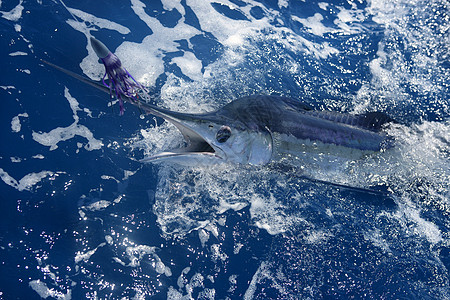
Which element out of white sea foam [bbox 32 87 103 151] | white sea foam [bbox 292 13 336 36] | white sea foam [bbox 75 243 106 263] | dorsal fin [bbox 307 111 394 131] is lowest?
white sea foam [bbox 75 243 106 263]

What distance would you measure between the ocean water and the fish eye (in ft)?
1.59

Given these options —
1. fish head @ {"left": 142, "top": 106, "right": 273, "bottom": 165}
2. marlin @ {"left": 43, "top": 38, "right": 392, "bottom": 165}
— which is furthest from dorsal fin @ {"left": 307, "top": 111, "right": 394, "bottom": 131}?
fish head @ {"left": 142, "top": 106, "right": 273, "bottom": 165}

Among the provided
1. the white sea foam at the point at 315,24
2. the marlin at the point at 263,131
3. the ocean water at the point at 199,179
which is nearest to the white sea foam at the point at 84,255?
the ocean water at the point at 199,179

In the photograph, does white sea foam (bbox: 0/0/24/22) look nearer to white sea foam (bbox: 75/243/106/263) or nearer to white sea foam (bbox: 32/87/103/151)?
white sea foam (bbox: 32/87/103/151)

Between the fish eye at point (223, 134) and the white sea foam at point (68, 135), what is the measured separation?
1566 millimetres

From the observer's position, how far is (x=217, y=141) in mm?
3434

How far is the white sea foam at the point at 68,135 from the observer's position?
370 centimetres

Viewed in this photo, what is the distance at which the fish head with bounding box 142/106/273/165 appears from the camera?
3277mm

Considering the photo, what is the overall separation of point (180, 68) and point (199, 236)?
9.31 feet

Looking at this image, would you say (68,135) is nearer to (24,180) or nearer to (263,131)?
(24,180)

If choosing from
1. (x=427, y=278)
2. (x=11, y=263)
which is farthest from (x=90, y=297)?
(x=427, y=278)

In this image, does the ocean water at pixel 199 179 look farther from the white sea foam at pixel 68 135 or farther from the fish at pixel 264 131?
the fish at pixel 264 131

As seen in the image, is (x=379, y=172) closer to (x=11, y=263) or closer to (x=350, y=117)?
(x=350, y=117)

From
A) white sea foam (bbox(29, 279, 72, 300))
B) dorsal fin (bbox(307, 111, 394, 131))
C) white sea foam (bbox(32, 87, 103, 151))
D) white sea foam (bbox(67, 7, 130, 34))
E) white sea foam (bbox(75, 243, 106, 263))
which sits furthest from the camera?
white sea foam (bbox(67, 7, 130, 34))
